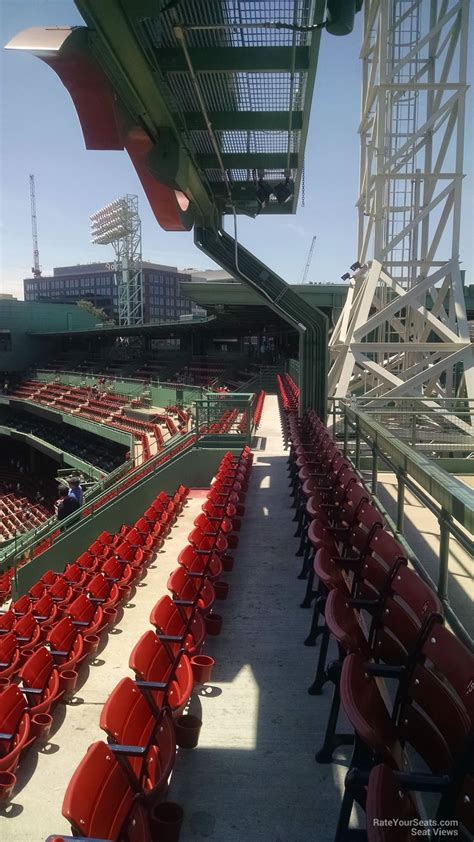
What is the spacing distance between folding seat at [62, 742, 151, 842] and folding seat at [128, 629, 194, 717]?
0.46 metres

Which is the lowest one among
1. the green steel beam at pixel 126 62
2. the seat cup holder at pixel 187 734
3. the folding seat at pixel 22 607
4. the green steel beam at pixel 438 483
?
the folding seat at pixel 22 607

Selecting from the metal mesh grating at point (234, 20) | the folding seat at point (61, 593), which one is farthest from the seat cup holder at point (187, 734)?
the metal mesh grating at point (234, 20)

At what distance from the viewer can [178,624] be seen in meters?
3.65

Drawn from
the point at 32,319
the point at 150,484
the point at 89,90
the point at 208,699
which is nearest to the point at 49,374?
the point at 32,319

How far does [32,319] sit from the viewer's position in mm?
46000

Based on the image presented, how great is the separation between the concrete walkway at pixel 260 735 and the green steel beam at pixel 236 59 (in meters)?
5.04

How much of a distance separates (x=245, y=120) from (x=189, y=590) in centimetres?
580

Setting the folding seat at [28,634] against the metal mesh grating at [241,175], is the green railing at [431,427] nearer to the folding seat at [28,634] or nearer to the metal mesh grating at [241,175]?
the metal mesh grating at [241,175]

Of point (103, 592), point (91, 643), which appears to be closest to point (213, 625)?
point (91, 643)

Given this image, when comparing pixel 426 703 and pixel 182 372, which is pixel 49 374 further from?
pixel 426 703

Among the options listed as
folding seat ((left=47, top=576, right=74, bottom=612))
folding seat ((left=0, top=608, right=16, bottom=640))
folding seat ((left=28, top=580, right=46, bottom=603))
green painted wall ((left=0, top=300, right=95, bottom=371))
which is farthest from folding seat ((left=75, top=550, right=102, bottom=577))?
green painted wall ((left=0, top=300, right=95, bottom=371))

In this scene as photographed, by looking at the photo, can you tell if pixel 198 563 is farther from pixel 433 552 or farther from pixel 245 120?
pixel 245 120

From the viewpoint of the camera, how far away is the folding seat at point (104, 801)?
A: 1.95m

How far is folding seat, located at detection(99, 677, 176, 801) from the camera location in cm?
232
